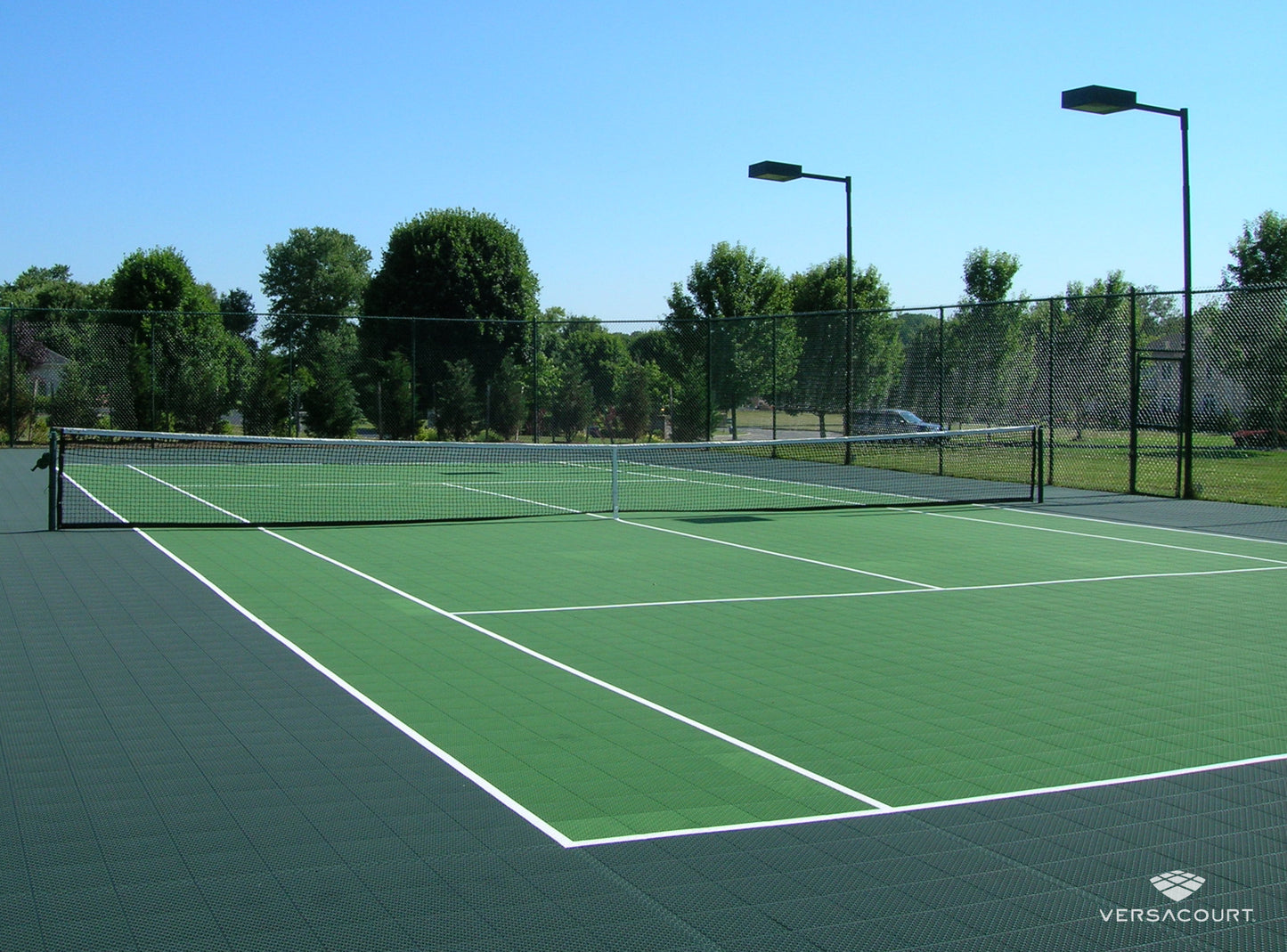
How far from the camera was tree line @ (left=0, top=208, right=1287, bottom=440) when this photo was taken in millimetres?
22469

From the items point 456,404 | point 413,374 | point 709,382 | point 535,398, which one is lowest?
point 456,404

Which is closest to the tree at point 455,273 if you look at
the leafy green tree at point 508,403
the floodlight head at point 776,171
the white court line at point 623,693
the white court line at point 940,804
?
the leafy green tree at point 508,403

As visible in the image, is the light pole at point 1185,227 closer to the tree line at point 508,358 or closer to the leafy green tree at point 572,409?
the tree line at point 508,358

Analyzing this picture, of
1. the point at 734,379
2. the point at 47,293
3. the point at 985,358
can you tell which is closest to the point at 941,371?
the point at 985,358

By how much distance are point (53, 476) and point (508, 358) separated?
16.4 meters

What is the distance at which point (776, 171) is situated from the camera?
835 inches

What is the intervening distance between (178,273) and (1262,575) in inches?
1307

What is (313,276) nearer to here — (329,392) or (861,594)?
(329,392)

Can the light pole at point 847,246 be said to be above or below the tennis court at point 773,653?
above

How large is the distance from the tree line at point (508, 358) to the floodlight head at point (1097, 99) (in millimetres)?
4975

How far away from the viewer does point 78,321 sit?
2830cm

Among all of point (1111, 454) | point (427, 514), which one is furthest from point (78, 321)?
point (1111, 454)

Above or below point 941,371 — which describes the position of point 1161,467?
below
